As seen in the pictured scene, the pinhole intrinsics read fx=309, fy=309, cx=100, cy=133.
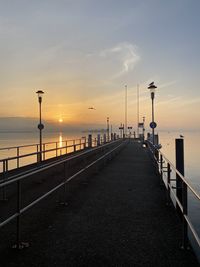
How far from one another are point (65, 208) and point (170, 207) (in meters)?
2.38

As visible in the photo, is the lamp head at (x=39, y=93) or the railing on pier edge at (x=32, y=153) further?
the lamp head at (x=39, y=93)

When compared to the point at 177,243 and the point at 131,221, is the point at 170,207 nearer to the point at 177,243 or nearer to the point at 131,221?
the point at 131,221

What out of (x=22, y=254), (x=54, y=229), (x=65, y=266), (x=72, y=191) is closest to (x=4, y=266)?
(x=22, y=254)

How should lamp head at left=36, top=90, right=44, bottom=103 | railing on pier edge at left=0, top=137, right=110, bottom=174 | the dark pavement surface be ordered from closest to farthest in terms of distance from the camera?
the dark pavement surface → railing on pier edge at left=0, top=137, right=110, bottom=174 → lamp head at left=36, top=90, right=44, bottom=103

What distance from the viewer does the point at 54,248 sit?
460cm

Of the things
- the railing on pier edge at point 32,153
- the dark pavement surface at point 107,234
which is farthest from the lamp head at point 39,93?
the dark pavement surface at point 107,234

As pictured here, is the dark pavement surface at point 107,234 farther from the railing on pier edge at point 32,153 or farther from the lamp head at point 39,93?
the lamp head at point 39,93

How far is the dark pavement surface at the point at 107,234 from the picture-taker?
4219 millimetres

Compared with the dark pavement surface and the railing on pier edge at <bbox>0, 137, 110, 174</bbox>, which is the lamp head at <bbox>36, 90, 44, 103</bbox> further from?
the dark pavement surface

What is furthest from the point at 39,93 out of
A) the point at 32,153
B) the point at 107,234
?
the point at 107,234

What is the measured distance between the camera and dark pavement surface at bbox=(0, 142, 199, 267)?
13.8 ft

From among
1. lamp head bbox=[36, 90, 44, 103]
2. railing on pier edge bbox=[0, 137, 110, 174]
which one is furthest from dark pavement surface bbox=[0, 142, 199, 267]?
lamp head bbox=[36, 90, 44, 103]

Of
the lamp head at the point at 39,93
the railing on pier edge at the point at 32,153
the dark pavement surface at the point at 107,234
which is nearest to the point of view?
the dark pavement surface at the point at 107,234

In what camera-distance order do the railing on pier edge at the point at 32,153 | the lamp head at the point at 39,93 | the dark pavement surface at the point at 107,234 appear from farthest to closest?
the lamp head at the point at 39,93 < the railing on pier edge at the point at 32,153 < the dark pavement surface at the point at 107,234
